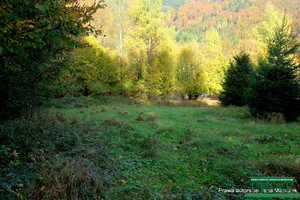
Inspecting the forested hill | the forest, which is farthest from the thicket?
the forested hill

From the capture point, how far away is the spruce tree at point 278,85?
9.74 m

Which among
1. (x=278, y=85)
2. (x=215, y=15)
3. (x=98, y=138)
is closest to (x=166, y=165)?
(x=98, y=138)

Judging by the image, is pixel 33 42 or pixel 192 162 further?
pixel 192 162

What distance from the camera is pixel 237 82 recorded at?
15461 mm

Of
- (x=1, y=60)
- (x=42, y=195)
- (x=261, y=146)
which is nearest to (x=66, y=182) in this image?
(x=42, y=195)

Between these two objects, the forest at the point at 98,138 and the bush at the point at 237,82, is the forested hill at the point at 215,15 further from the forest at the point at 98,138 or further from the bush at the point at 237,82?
the forest at the point at 98,138

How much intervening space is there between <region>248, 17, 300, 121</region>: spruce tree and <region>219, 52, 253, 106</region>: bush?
4302 millimetres

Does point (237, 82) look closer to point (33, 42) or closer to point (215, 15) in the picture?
point (33, 42)

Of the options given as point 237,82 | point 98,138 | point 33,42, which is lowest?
point 98,138

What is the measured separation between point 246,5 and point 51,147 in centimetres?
13448

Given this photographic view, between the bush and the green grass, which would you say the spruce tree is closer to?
the green grass

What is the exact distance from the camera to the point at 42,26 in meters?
2.93

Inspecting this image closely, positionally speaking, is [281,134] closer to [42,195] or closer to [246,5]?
[42,195]

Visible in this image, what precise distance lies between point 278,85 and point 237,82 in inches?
226
